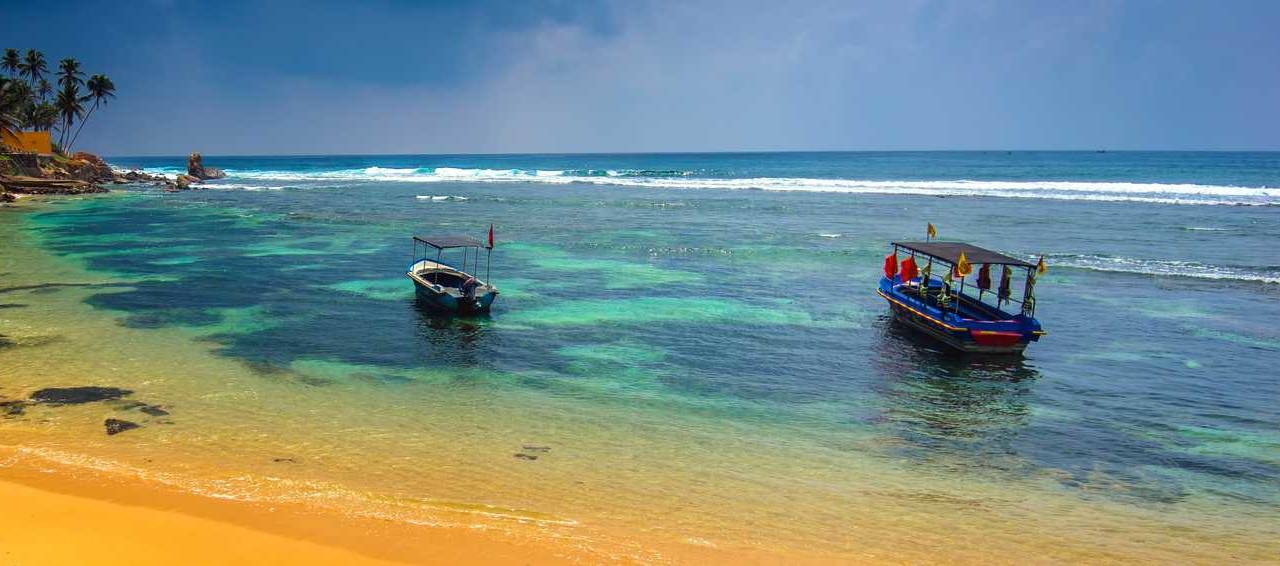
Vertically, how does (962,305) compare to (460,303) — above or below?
above

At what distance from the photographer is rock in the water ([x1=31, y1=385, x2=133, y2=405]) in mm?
13891

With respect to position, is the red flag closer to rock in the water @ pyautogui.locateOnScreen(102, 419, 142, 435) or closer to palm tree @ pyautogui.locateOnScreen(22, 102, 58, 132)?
rock in the water @ pyautogui.locateOnScreen(102, 419, 142, 435)

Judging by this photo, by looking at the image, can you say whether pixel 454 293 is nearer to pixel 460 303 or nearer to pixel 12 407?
pixel 460 303

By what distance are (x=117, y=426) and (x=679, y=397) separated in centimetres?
1018

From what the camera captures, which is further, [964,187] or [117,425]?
[964,187]

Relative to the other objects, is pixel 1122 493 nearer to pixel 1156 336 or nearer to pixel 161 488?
pixel 1156 336

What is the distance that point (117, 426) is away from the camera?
41.6 ft

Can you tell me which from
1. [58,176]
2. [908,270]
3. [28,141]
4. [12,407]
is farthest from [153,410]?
[28,141]

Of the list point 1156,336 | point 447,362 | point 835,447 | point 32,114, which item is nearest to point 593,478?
point 835,447

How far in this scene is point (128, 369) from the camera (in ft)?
53.2

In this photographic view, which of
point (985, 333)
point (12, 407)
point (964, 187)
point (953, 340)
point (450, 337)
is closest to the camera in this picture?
point (12, 407)

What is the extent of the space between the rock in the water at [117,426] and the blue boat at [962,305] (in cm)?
1805

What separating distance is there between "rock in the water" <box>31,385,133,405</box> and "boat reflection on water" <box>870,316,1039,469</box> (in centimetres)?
1488

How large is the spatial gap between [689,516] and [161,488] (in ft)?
23.8
